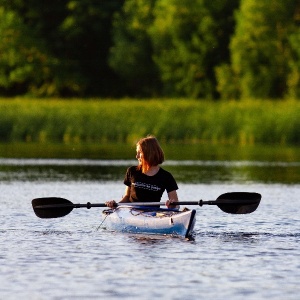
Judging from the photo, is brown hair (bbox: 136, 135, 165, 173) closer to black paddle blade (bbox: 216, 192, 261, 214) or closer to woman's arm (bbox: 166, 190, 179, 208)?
woman's arm (bbox: 166, 190, 179, 208)

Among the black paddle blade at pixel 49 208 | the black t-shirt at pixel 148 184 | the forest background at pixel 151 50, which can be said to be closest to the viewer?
the black t-shirt at pixel 148 184

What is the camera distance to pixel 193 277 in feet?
44.0

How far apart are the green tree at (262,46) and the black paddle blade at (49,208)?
159ft

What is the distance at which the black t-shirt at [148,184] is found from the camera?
56.7 feet

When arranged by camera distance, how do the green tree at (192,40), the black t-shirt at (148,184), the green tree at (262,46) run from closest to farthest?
the black t-shirt at (148,184), the green tree at (262,46), the green tree at (192,40)

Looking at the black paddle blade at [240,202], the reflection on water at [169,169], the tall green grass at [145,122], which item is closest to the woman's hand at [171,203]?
the black paddle blade at [240,202]

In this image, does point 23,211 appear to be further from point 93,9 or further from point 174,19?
point 93,9

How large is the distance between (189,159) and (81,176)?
7605mm

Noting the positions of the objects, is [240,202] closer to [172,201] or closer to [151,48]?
[172,201]

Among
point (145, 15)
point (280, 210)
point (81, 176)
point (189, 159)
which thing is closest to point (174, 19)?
point (145, 15)

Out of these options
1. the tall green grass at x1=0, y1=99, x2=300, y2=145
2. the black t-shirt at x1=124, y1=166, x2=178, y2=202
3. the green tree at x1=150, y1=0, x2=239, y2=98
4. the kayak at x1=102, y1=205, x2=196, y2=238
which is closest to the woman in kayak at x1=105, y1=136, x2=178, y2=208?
the black t-shirt at x1=124, y1=166, x2=178, y2=202

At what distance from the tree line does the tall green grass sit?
55.2 ft

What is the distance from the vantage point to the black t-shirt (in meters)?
17.3

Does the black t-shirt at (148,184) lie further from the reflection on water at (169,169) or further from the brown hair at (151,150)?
the reflection on water at (169,169)
